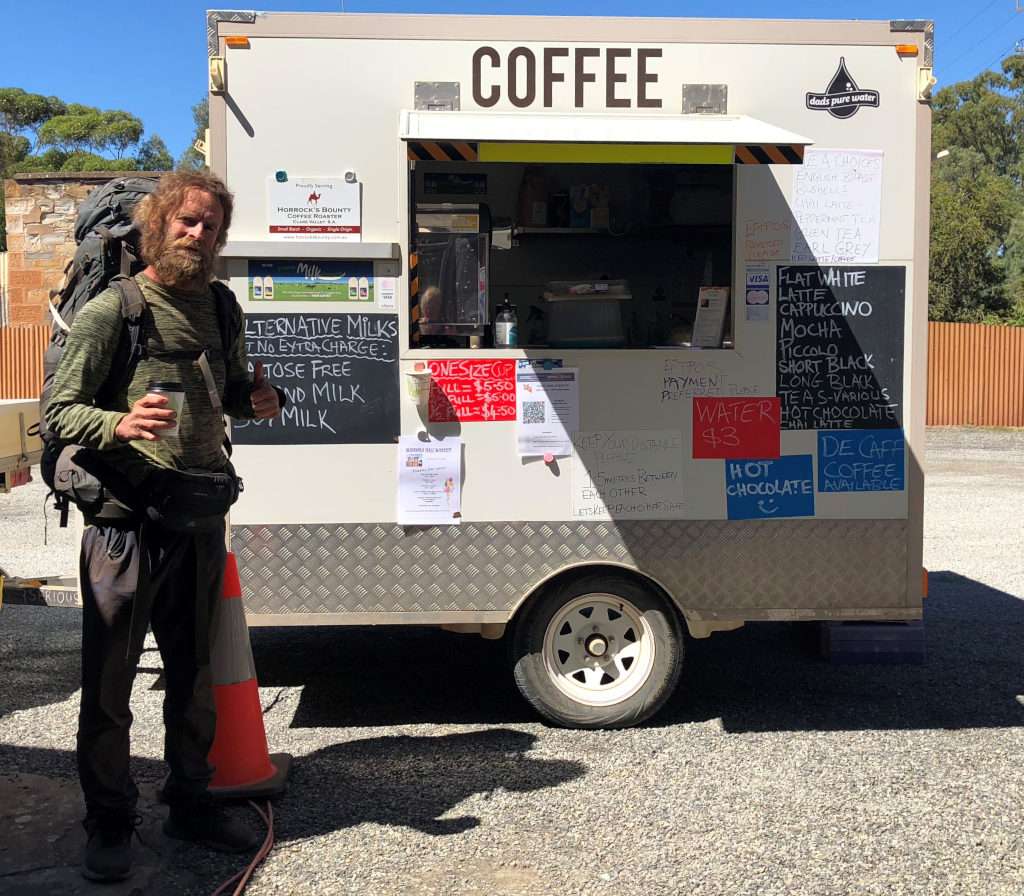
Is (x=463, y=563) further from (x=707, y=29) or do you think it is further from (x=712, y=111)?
(x=707, y=29)

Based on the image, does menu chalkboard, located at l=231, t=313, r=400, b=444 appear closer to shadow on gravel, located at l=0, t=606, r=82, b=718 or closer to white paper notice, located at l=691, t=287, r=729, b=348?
white paper notice, located at l=691, t=287, r=729, b=348

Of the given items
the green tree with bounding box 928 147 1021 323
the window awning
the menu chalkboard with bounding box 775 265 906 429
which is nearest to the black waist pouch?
the window awning

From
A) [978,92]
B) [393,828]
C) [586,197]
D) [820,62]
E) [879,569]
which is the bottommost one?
[393,828]

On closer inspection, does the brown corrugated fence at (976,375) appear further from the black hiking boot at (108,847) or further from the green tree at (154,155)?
the green tree at (154,155)

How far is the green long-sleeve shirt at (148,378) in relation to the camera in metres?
3.23

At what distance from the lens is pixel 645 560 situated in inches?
189

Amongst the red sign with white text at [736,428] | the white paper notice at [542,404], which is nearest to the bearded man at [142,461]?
the white paper notice at [542,404]

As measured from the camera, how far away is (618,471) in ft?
15.7

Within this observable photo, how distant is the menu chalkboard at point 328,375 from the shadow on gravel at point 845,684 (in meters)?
1.98

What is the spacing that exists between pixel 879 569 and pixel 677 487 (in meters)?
1.00

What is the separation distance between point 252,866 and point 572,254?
3.77m

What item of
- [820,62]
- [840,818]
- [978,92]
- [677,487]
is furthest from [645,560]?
[978,92]

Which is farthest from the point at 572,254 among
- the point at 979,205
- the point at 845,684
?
the point at 979,205

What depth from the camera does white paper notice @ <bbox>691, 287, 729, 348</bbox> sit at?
487 centimetres
